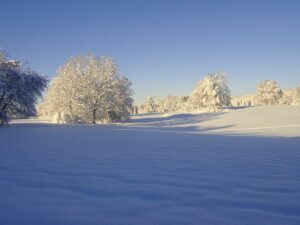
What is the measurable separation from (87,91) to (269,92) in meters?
62.6

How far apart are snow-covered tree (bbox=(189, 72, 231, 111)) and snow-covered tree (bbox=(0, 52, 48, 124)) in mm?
42995

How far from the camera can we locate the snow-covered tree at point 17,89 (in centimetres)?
1908

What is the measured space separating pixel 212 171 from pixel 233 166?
Result: 2.71 ft

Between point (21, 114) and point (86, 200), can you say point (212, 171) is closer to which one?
point (86, 200)

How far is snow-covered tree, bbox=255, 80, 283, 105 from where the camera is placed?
7912cm

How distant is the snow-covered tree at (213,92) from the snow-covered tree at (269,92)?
21075 mm

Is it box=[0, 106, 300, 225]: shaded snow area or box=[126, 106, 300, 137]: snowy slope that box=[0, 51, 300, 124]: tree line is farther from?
Answer: box=[0, 106, 300, 225]: shaded snow area

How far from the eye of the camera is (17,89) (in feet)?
63.4

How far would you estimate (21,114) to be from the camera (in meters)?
20.5

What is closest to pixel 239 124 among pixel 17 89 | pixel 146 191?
pixel 17 89

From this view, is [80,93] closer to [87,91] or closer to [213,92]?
[87,91]

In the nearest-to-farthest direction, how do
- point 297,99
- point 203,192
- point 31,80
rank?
point 203,192 → point 31,80 → point 297,99

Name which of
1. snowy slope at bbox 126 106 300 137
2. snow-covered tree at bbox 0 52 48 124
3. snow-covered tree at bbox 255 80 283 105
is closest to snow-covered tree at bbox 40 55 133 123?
snowy slope at bbox 126 106 300 137

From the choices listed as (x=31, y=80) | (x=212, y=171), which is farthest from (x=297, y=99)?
(x=212, y=171)
